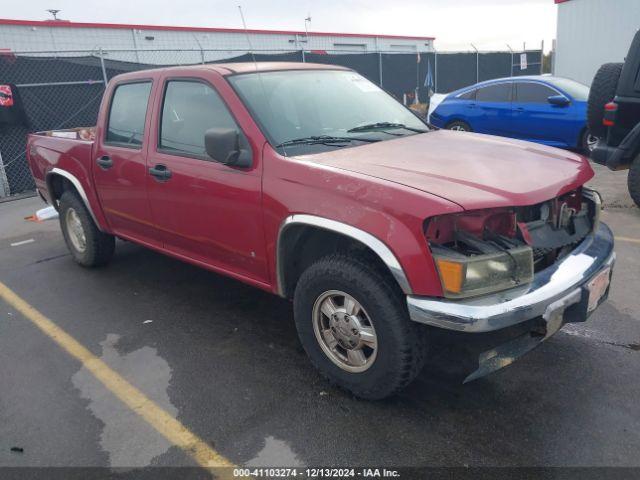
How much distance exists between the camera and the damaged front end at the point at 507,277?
2.41 metres

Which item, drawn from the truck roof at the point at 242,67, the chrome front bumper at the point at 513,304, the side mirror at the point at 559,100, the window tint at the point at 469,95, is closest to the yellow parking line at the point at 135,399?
the chrome front bumper at the point at 513,304

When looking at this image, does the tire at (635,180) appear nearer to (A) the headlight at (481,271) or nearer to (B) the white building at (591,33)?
(A) the headlight at (481,271)

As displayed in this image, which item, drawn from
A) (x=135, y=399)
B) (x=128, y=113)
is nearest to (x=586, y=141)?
(x=128, y=113)

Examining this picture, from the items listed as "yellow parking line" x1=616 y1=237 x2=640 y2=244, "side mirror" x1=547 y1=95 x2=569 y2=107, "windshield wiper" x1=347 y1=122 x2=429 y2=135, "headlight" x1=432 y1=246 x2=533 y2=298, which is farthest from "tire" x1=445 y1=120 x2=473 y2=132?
"headlight" x1=432 y1=246 x2=533 y2=298

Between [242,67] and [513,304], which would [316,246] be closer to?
[513,304]

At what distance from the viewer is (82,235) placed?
17.4 feet

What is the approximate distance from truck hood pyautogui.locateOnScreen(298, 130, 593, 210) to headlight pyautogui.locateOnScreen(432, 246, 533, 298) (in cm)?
23

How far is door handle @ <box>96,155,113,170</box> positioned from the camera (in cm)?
436

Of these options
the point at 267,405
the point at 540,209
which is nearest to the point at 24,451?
the point at 267,405

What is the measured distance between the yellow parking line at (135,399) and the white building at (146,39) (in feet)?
34.9

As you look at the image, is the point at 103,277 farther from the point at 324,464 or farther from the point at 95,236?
the point at 324,464

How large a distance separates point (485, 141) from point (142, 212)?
261 centimetres

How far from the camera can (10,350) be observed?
3795 millimetres

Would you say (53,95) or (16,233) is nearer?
(16,233)
